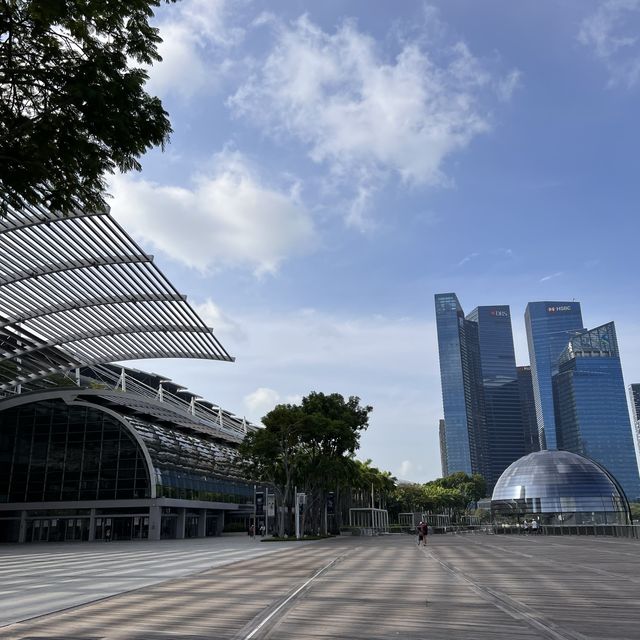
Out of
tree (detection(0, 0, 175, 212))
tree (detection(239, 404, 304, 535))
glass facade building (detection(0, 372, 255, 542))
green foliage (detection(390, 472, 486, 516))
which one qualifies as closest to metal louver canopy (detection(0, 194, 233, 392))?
glass facade building (detection(0, 372, 255, 542))

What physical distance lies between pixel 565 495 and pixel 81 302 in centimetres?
7443

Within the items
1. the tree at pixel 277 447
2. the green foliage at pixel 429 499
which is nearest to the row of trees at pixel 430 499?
the green foliage at pixel 429 499

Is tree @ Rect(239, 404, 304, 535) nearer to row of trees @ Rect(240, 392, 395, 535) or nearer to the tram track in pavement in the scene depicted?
row of trees @ Rect(240, 392, 395, 535)

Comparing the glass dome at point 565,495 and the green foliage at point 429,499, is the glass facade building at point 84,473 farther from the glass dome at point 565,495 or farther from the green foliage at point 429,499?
the green foliage at point 429,499

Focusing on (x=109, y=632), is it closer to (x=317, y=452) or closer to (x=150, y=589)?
(x=150, y=589)

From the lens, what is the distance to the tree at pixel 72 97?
8.12 m

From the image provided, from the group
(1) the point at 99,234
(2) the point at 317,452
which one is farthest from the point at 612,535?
(1) the point at 99,234

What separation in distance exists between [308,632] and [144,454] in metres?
47.4

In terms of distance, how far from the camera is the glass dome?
85.5 m

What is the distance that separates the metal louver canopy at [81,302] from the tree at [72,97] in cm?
1783

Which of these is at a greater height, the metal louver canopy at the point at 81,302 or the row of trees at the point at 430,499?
the metal louver canopy at the point at 81,302

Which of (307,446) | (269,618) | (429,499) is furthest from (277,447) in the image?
(429,499)

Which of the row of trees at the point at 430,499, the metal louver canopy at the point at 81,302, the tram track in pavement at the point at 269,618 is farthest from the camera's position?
the row of trees at the point at 430,499

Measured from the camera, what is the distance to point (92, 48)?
27.9ft
